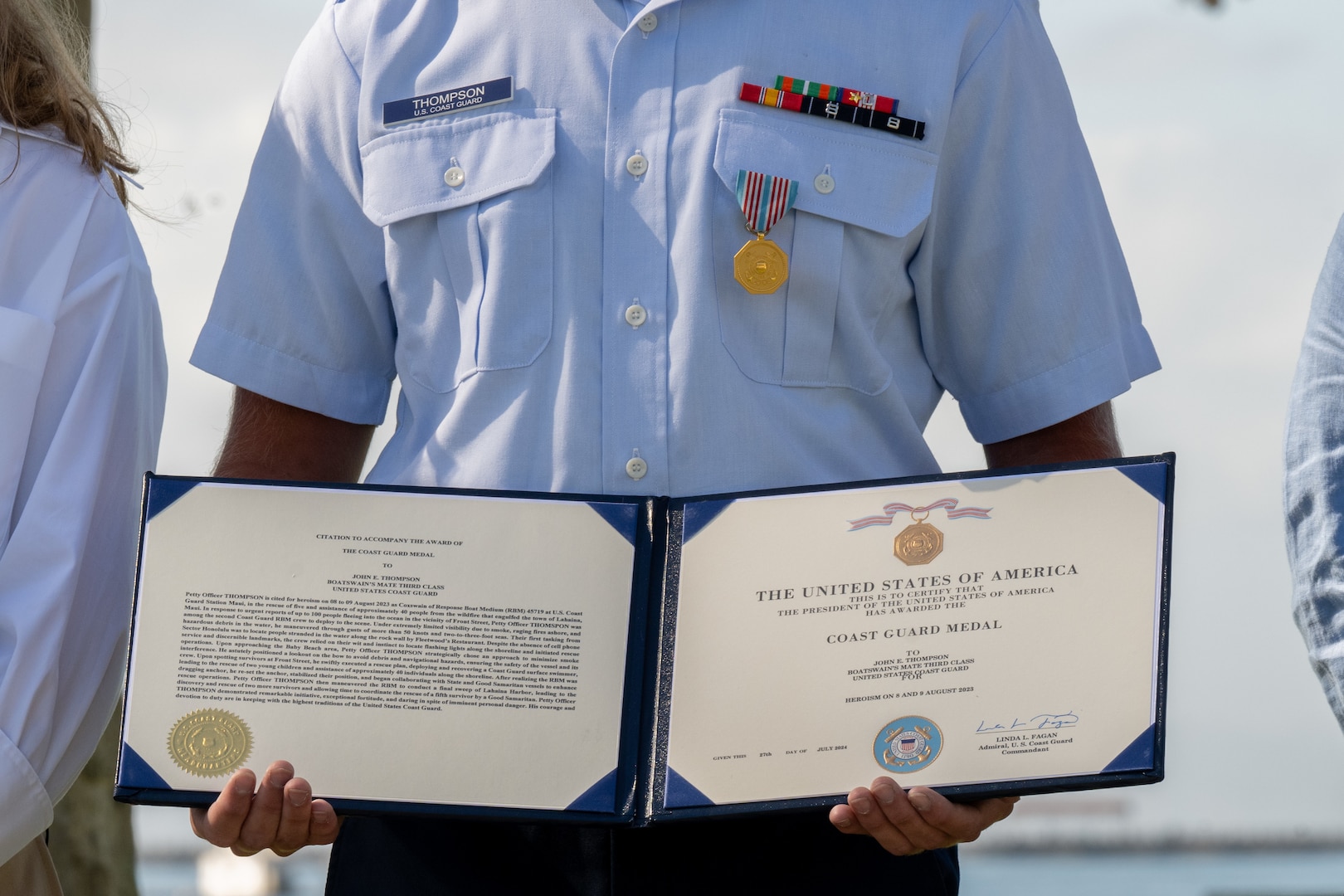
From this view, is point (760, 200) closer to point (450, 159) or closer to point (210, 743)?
point (450, 159)

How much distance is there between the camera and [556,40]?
183 centimetres

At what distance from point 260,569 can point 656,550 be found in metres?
0.42

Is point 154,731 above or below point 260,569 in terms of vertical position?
below

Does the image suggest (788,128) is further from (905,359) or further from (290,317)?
(290,317)

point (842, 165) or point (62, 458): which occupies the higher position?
point (842, 165)

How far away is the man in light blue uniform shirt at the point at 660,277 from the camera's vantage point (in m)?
1.71

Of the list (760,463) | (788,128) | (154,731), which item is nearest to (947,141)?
(788,128)

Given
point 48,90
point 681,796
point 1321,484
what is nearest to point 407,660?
point 681,796

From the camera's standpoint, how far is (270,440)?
1985 mm

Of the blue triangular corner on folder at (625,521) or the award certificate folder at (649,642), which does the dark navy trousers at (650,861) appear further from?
the blue triangular corner on folder at (625,521)

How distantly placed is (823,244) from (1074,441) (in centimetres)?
42

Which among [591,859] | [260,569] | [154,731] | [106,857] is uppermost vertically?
[260,569]

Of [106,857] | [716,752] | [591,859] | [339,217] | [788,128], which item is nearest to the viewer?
[716,752]

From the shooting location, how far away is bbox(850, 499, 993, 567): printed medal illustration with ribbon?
149 cm
